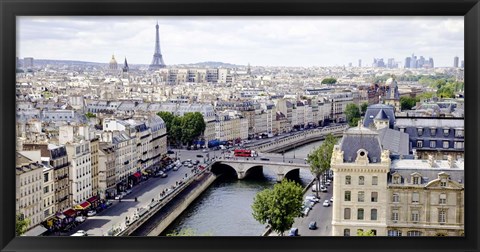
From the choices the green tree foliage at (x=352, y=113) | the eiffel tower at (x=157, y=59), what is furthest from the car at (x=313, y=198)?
the eiffel tower at (x=157, y=59)

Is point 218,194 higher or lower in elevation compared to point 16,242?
lower

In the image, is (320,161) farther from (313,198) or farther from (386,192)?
(386,192)

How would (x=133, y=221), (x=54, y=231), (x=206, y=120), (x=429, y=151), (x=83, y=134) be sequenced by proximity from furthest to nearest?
(x=206, y=120)
(x=83, y=134)
(x=429, y=151)
(x=133, y=221)
(x=54, y=231)

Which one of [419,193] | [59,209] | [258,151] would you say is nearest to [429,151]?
[419,193]

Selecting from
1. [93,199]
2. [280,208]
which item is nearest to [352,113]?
[93,199]

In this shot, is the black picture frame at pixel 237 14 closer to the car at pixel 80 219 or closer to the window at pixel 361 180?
the window at pixel 361 180

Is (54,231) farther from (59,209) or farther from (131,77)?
(131,77)

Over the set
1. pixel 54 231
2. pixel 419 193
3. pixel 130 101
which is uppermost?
pixel 130 101

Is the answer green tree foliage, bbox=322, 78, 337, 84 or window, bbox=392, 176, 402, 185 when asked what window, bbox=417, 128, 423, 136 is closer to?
window, bbox=392, 176, 402, 185
